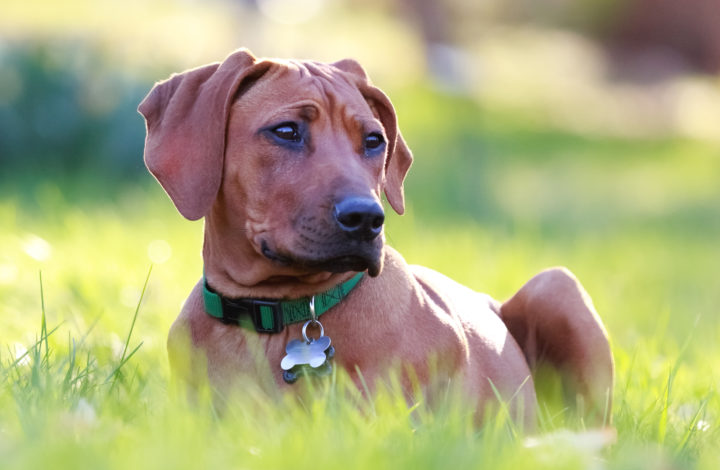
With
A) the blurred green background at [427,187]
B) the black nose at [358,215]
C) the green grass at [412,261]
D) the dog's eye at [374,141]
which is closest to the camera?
the green grass at [412,261]

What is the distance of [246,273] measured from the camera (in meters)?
3.55

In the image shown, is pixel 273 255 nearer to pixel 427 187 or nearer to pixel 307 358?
pixel 307 358

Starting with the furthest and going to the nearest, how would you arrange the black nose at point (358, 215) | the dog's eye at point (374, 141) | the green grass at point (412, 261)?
the dog's eye at point (374, 141) → the black nose at point (358, 215) → the green grass at point (412, 261)

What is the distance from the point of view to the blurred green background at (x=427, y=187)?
5.34 meters

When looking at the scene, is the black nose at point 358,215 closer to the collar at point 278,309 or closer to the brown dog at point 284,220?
the brown dog at point 284,220

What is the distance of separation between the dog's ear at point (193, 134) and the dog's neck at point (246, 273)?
205 mm

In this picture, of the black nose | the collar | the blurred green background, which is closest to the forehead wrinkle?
the black nose

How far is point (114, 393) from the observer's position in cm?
334

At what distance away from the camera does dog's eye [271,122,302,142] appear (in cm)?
346

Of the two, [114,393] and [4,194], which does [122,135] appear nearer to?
[4,194]

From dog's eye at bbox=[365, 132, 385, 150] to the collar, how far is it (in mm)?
507

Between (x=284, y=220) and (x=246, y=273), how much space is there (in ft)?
1.08

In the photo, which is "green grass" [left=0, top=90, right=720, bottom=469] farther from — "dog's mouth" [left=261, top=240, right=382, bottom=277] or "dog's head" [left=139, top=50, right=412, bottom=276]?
"dog's head" [left=139, top=50, right=412, bottom=276]

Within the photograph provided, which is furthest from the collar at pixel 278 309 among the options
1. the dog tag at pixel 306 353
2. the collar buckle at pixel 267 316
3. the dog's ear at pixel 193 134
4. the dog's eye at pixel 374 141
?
the dog's eye at pixel 374 141
